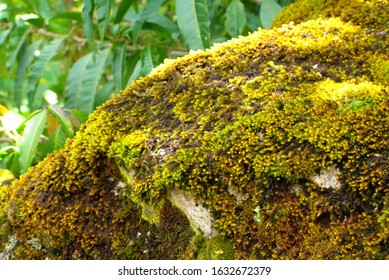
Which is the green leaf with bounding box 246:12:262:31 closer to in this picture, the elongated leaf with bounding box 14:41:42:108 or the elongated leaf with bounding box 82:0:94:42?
the elongated leaf with bounding box 82:0:94:42

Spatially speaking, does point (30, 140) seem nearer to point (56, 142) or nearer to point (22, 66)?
point (56, 142)

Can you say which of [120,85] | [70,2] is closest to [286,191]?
[120,85]

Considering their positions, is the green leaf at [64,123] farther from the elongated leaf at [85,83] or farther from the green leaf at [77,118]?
the elongated leaf at [85,83]

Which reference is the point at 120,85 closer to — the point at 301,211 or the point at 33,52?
the point at 33,52

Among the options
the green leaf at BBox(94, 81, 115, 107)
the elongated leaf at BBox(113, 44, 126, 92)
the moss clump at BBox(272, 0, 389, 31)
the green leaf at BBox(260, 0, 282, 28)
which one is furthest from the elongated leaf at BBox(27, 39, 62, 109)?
the moss clump at BBox(272, 0, 389, 31)

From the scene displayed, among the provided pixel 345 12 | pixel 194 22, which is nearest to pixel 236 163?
pixel 345 12

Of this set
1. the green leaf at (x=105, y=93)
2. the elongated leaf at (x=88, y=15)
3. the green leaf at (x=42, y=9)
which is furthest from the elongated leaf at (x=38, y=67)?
the elongated leaf at (x=88, y=15)

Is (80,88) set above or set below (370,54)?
below
